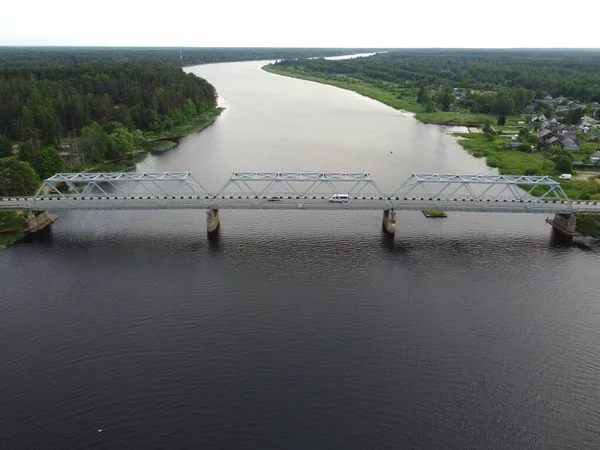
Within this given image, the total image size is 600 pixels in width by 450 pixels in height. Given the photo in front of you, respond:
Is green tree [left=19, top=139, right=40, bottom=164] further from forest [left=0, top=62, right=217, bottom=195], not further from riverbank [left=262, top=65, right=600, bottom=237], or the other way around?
riverbank [left=262, top=65, right=600, bottom=237]

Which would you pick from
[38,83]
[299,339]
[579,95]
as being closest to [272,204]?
[299,339]

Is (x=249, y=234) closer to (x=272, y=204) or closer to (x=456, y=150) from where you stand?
(x=272, y=204)

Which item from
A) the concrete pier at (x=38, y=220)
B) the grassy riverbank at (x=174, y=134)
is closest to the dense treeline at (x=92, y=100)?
the grassy riverbank at (x=174, y=134)

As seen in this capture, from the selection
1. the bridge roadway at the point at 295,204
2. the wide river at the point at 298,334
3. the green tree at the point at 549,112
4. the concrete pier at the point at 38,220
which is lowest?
the wide river at the point at 298,334

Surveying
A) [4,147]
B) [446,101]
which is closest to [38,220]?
[4,147]

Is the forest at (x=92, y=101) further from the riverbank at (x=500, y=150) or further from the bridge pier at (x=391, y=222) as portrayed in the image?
the riverbank at (x=500, y=150)

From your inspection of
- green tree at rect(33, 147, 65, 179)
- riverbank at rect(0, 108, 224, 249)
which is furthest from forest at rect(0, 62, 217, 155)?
green tree at rect(33, 147, 65, 179)

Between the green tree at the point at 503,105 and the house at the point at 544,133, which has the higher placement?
the green tree at the point at 503,105

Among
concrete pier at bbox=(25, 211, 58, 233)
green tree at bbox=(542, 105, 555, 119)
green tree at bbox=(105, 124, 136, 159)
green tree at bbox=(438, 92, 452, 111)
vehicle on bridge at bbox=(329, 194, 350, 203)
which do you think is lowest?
concrete pier at bbox=(25, 211, 58, 233)
